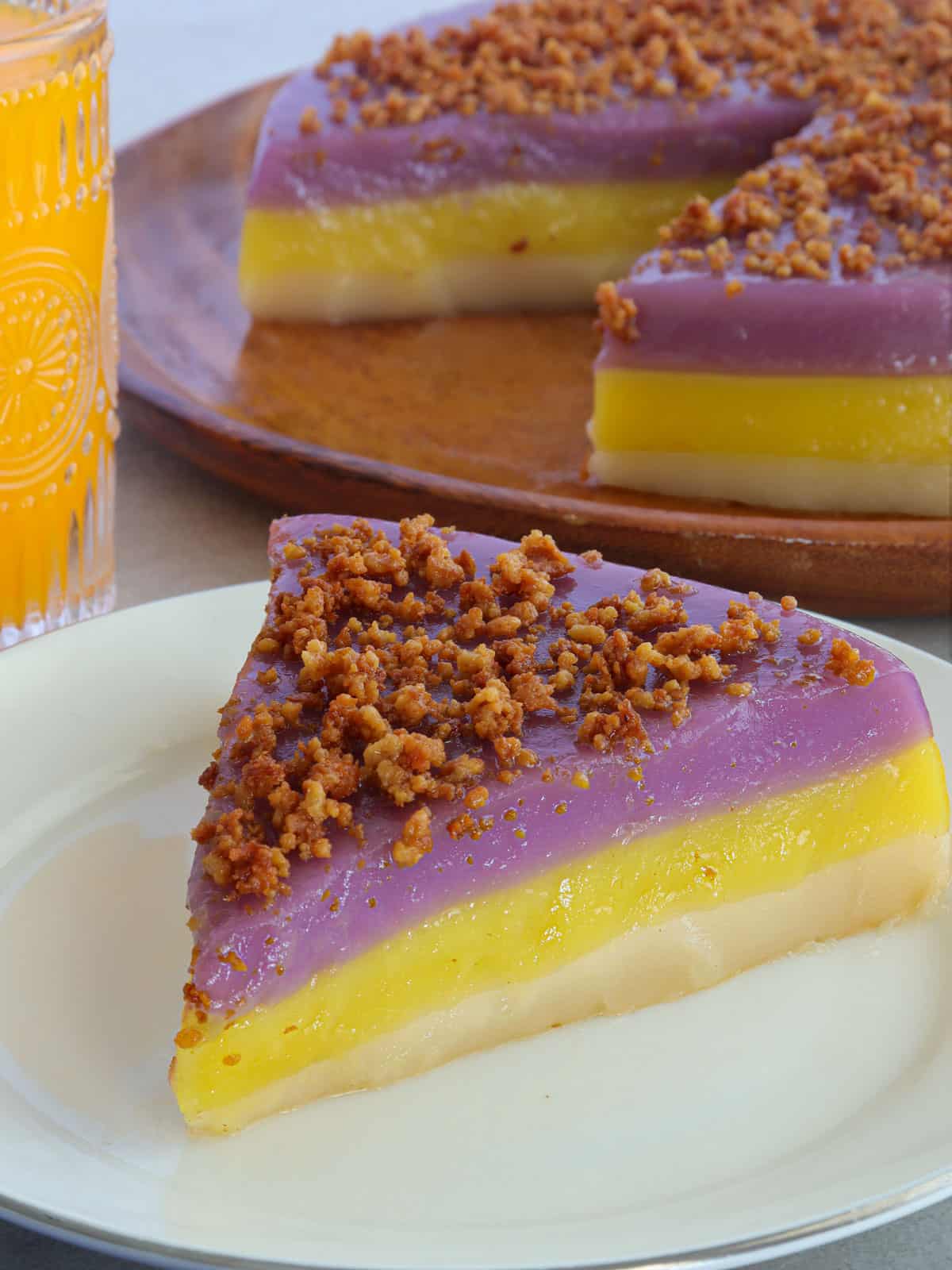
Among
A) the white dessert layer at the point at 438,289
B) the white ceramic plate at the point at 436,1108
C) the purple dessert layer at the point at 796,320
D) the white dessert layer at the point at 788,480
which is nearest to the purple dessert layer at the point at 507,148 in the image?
the white dessert layer at the point at 438,289

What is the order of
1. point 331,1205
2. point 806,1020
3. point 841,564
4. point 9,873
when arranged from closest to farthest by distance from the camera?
point 331,1205, point 806,1020, point 9,873, point 841,564

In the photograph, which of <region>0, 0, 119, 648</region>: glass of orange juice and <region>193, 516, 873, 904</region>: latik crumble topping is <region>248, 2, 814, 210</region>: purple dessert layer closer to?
<region>0, 0, 119, 648</region>: glass of orange juice

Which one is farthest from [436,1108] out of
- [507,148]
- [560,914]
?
[507,148]

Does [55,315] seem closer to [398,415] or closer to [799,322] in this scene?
[398,415]

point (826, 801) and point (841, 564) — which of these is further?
point (841, 564)

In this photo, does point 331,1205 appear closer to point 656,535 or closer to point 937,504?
point 656,535

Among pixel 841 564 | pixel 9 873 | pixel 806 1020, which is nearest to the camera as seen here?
pixel 806 1020

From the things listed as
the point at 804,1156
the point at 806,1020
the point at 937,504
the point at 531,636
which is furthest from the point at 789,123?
the point at 804,1156
